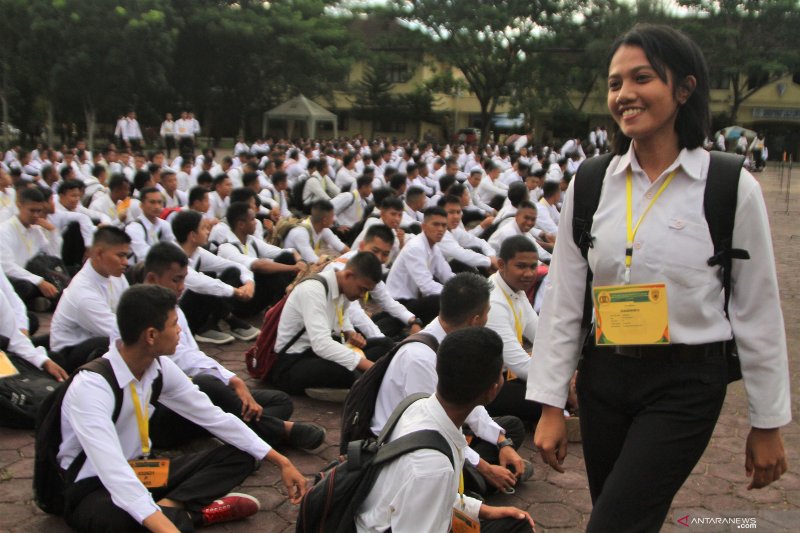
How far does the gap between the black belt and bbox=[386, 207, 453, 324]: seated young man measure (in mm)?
4712

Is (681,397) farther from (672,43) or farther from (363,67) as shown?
(363,67)

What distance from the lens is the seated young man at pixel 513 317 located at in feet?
14.9

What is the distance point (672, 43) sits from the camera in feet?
6.74

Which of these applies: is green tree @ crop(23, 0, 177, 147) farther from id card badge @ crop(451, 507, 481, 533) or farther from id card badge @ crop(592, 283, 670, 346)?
id card badge @ crop(592, 283, 670, 346)

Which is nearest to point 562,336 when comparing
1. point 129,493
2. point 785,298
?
point 129,493

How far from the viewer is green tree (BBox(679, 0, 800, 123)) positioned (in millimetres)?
33500

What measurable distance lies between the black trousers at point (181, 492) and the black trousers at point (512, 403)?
161cm

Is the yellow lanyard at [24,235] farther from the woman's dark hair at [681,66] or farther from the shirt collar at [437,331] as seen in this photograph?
the woman's dark hair at [681,66]

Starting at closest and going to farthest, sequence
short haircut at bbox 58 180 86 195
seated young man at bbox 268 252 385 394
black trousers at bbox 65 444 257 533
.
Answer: black trousers at bbox 65 444 257 533, seated young man at bbox 268 252 385 394, short haircut at bbox 58 180 86 195

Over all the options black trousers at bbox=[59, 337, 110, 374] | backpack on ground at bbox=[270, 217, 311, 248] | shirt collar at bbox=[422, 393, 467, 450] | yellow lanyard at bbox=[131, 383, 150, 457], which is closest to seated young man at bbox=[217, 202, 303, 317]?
backpack on ground at bbox=[270, 217, 311, 248]

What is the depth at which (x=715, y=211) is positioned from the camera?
6.57 feet

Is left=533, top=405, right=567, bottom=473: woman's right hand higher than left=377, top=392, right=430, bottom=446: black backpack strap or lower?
higher

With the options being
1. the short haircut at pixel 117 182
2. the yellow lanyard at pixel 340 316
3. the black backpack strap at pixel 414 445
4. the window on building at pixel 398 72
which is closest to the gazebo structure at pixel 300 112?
the window on building at pixel 398 72

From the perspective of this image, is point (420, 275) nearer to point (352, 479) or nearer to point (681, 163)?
point (352, 479)
